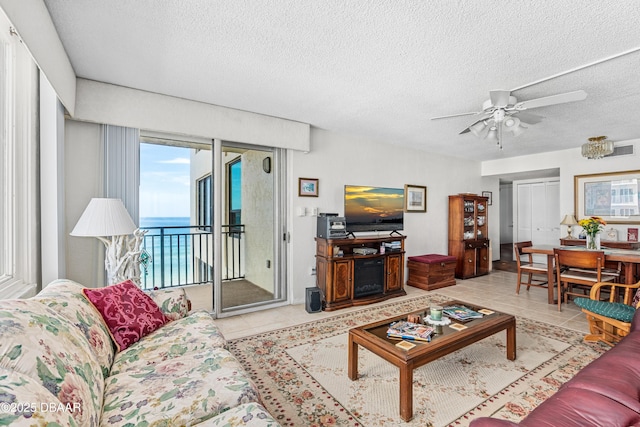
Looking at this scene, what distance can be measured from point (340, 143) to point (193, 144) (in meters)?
2.04

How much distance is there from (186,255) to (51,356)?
4.02 meters

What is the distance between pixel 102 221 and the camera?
92.1 inches

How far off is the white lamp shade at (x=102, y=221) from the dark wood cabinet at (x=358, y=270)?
2.30 m

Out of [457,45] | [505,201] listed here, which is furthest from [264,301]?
[505,201]

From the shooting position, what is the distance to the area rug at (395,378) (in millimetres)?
1908

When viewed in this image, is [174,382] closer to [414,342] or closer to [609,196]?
[414,342]

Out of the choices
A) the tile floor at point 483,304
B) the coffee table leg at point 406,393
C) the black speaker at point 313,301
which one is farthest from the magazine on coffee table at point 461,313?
the black speaker at point 313,301

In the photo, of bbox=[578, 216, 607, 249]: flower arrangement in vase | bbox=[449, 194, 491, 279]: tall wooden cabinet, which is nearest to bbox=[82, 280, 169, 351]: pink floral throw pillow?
bbox=[578, 216, 607, 249]: flower arrangement in vase

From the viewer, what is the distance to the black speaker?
375 cm

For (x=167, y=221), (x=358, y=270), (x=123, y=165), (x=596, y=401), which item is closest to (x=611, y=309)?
(x=596, y=401)

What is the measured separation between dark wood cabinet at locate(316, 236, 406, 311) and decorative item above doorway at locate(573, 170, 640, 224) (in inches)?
133

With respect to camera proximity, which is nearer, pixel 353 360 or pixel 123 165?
pixel 353 360

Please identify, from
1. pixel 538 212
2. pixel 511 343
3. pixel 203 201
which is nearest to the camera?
pixel 511 343

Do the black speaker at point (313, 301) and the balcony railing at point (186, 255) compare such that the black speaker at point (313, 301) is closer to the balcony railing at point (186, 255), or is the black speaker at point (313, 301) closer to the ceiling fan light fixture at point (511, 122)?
the balcony railing at point (186, 255)
